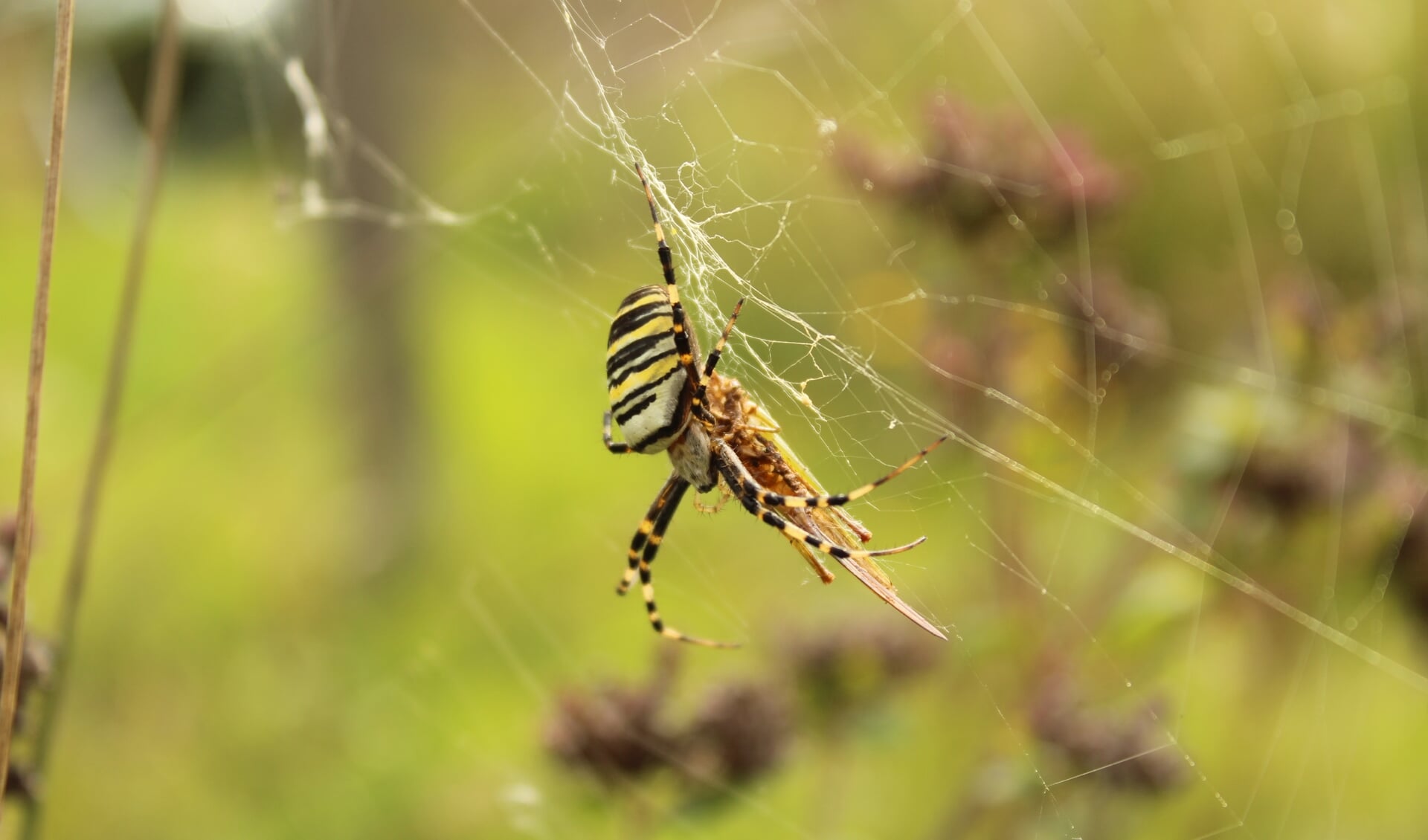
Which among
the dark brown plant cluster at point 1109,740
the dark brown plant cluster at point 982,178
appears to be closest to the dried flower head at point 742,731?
the dark brown plant cluster at point 1109,740

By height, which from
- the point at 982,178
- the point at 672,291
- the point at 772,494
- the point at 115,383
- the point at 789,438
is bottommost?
the point at 789,438

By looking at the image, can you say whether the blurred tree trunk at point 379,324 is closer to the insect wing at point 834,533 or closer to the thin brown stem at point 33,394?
the insect wing at point 834,533

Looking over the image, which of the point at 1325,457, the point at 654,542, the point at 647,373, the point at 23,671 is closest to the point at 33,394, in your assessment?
the point at 23,671

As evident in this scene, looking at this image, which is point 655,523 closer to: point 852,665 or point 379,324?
point 852,665

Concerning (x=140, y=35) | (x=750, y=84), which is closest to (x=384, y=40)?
(x=750, y=84)

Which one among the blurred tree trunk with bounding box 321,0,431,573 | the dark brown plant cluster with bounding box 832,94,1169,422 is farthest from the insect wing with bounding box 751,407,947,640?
the blurred tree trunk with bounding box 321,0,431,573

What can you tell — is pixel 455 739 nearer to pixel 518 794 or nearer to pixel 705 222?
pixel 518 794
